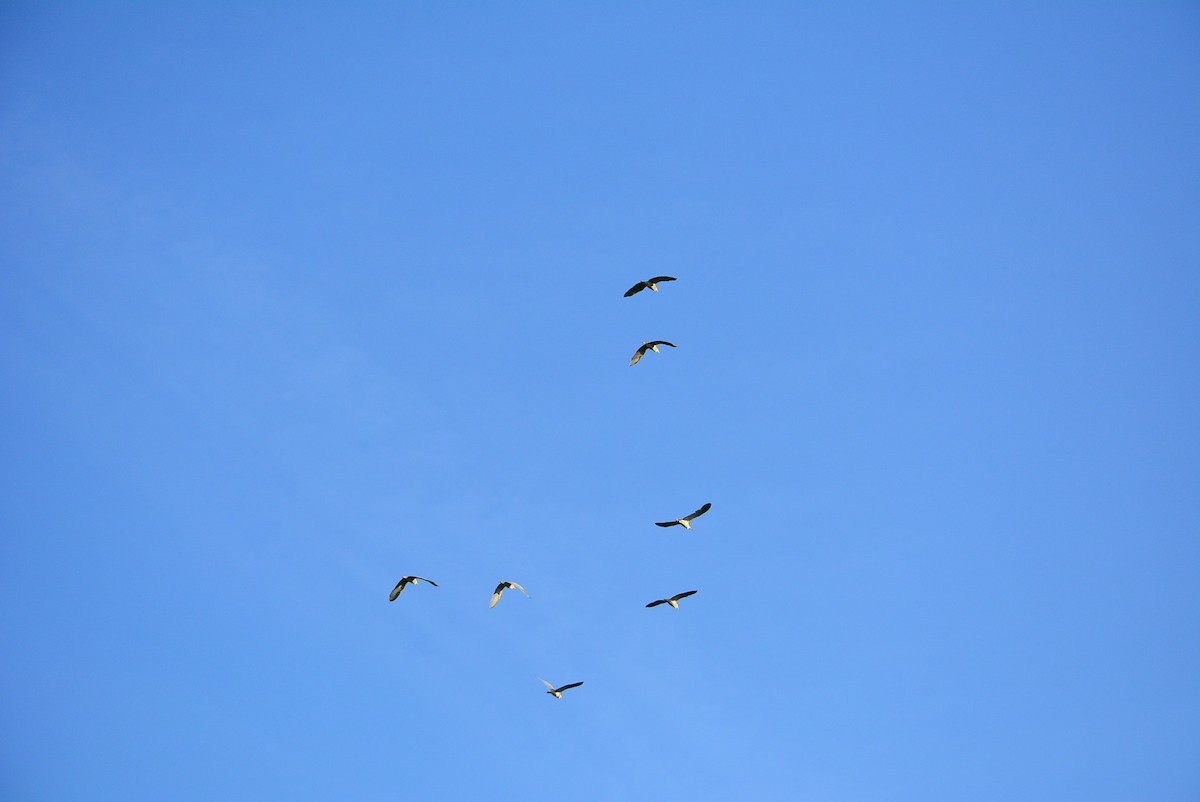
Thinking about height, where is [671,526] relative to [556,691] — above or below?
above

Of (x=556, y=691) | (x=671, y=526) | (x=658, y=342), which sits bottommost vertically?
(x=556, y=691)

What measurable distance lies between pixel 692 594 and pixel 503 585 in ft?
39.2

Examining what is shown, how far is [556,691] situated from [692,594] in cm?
1140

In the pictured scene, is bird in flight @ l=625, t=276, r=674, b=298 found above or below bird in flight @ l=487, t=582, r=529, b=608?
above

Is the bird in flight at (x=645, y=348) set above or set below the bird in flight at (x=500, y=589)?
above

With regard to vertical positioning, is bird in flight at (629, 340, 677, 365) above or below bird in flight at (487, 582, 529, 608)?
above

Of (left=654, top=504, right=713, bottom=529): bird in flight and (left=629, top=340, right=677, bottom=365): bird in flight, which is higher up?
(left=629, top=340, right=677, bottom=365): bird in flight

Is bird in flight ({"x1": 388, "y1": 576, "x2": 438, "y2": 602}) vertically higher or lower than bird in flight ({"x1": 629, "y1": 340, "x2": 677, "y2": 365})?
lower

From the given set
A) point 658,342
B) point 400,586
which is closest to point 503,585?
point 400,586

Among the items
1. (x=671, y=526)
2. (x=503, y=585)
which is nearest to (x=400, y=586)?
(x=503, y=585)

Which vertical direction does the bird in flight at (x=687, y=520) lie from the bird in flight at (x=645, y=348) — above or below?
below

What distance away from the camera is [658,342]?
82.8m

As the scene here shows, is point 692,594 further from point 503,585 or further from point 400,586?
point 400,586

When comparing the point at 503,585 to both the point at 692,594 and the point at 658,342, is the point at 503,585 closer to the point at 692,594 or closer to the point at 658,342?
the point at 692,594
